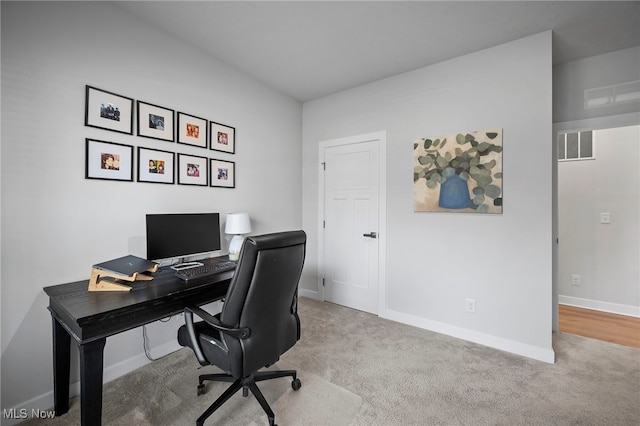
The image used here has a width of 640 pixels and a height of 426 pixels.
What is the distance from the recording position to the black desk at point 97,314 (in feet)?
3.98

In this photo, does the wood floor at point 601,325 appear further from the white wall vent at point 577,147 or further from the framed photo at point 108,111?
the framed photo at point 108,111

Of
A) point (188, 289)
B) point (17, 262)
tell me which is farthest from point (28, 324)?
point (188, 289)

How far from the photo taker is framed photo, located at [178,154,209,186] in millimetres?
2355

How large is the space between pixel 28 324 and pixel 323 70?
10.2 ft

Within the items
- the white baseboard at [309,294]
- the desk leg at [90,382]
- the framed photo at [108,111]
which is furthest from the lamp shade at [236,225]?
the white baseboard at [309,294]

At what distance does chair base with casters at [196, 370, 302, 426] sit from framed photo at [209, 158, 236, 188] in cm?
166

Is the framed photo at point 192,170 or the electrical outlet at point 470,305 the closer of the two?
the framed photo at point 192,170

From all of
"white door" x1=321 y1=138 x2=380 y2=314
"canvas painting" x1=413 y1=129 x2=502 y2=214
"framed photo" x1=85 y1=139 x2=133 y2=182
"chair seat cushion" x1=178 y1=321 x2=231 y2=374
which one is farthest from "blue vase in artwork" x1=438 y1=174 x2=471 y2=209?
"framed photo" x1=85 y1=139 x2=133 y2=182

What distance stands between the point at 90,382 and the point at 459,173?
2973 mm

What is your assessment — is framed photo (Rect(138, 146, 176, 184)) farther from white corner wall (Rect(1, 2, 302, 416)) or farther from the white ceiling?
the white ceiling

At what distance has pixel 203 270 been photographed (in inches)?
78.8

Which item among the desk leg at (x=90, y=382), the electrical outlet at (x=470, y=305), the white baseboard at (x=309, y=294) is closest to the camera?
the desk leg at (x=90, y=382)

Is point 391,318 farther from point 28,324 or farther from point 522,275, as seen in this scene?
point 28,324

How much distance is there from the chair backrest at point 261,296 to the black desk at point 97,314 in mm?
378
